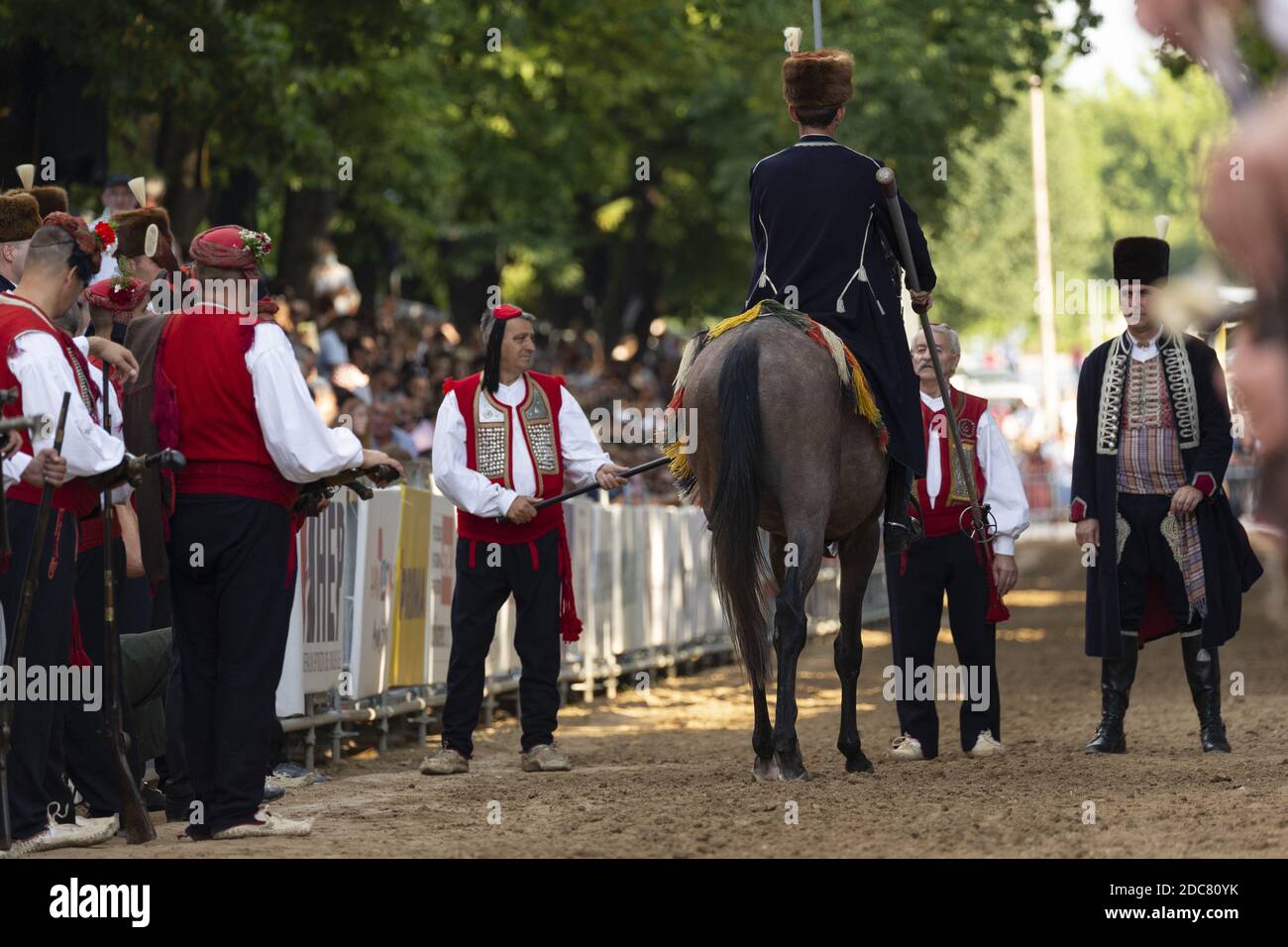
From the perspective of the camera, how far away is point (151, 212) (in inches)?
347

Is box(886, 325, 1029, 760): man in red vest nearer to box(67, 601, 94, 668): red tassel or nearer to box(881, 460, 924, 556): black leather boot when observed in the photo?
box(881, 460, 924, 556): black leather boot

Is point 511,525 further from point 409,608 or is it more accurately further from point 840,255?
point 840,255

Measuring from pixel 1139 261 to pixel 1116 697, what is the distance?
6.94ft

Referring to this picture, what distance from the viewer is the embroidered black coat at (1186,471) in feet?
32.3

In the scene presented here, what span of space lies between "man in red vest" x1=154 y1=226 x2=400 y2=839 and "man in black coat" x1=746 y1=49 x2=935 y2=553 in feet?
8.46

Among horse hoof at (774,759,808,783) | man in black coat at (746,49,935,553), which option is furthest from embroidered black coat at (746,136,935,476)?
horse hoof at (774,759,808,783)

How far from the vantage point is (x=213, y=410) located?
6.99m

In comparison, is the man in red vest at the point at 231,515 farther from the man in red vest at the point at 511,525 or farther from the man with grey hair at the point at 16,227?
the man in red vest at the point at 511,525

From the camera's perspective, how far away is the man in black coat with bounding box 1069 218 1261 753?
988 centimetres

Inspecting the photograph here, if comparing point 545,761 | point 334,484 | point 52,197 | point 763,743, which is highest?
point 52,197

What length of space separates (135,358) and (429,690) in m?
4.88

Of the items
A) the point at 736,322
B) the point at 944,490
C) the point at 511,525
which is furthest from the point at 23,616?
the point at 944,490

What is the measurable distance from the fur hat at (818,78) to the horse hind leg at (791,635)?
1980mm
